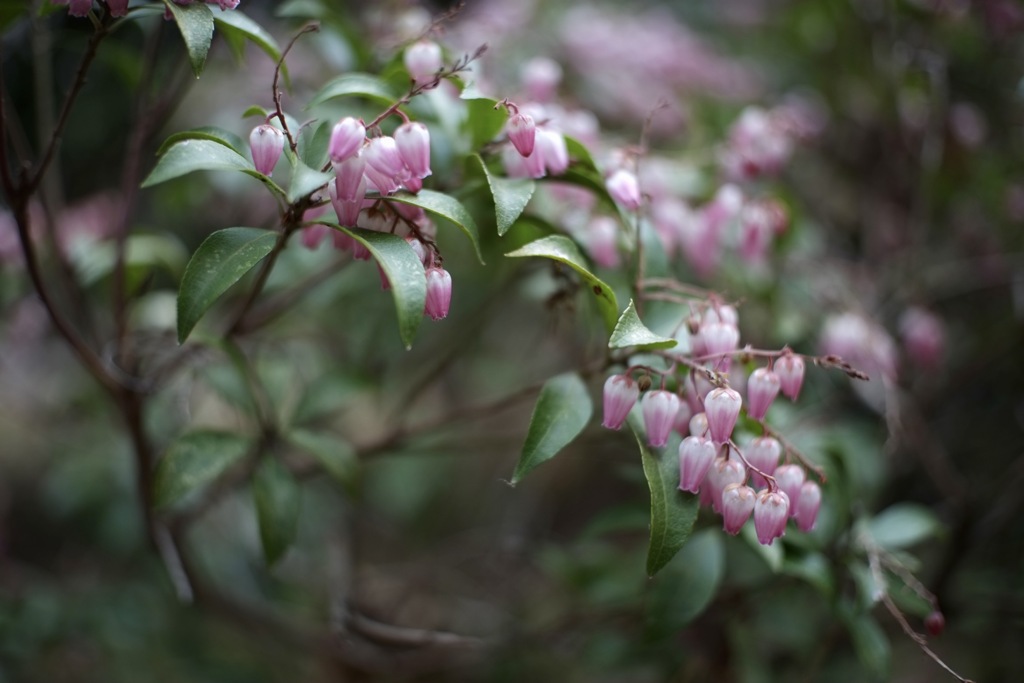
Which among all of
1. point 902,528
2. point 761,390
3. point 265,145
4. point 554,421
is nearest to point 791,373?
point 761,390

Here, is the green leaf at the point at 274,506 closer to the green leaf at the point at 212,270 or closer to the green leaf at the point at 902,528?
the green leaf at the point at 212,270

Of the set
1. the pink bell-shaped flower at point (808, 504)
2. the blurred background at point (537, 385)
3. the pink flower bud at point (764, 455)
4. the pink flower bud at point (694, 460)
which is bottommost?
the blurred background at point (537, 385)

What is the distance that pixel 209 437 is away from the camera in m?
1.04

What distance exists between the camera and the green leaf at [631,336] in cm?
74

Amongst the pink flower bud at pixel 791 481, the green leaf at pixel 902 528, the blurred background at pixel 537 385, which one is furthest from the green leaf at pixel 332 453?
the green leaf at pixel 902 528

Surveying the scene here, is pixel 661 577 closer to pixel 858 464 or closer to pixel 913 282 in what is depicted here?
pixel 858 464

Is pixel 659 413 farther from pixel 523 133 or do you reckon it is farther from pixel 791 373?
pixel 523 133

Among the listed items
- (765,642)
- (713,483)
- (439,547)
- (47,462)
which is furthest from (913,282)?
(47,462)

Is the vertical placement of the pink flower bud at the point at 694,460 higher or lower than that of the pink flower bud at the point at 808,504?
higher

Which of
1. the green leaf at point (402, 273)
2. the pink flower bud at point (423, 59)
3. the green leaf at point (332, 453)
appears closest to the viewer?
the green leaf at point (402, 273)

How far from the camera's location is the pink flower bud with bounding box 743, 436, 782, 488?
0.81 meters

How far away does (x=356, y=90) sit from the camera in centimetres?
85

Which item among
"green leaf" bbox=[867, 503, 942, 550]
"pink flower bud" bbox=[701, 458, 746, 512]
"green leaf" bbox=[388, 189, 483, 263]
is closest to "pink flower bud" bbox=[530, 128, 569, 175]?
"green leaf" bbox=[388, 189, 483, 263]

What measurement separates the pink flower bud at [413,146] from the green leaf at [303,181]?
74mm
